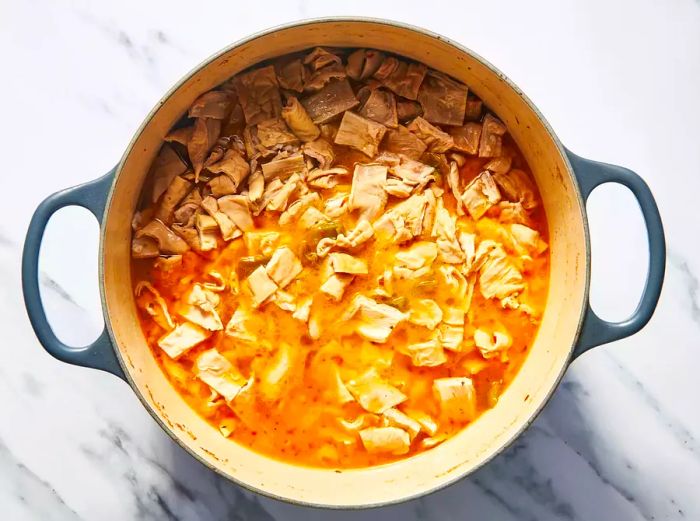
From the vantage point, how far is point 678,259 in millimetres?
2176

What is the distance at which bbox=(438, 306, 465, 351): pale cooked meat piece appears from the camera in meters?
2.02

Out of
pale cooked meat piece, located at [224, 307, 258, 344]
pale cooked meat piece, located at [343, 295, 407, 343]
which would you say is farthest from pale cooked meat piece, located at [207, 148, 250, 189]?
pale cooked meat piece, located at [343, 295, 407, 343]

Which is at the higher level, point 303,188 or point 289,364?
point 303,188

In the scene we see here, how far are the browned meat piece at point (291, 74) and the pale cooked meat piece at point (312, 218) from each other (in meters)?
0.31

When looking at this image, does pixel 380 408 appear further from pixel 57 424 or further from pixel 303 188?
pixel 57 424

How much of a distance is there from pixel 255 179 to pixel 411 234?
0.41 meters

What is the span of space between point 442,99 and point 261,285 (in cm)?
64

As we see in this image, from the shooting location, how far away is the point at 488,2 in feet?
7.04

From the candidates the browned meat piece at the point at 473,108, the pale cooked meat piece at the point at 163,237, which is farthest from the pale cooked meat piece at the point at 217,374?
the browned meat piece at the point at 473,108

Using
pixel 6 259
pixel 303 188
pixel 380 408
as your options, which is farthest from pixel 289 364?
pixel 6 259

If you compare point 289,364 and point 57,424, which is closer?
point 289,364

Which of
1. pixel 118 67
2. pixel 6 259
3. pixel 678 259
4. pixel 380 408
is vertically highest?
pixel 118 67

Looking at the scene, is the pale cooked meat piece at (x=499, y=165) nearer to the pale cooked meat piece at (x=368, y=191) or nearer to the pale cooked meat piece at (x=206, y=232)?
the pale cooked meat piece at (x=368, y=191)

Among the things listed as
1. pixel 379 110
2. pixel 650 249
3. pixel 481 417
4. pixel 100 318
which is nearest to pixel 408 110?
pixel 379 110
